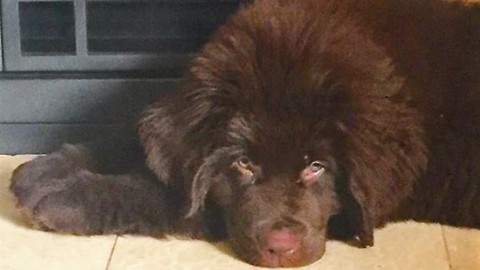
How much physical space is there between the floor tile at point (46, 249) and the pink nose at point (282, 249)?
1.09ft

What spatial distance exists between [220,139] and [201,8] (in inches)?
26.0

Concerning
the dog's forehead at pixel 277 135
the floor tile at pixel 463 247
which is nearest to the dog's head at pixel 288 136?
the dog's forehead at pixel 277 135

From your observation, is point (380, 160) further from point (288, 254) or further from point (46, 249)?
point (46, 249)

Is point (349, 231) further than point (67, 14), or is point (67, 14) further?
point (67, 14)

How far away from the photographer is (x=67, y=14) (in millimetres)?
2574

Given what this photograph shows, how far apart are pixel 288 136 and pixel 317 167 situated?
9 centimetres

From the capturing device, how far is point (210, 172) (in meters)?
2.00

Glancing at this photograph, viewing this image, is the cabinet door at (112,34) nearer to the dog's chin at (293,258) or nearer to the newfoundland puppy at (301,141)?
the newfoundland puppy at (301,141)

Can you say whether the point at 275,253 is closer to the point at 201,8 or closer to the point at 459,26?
the point at 459,26

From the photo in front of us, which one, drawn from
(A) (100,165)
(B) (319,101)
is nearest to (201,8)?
(A) (100,165)

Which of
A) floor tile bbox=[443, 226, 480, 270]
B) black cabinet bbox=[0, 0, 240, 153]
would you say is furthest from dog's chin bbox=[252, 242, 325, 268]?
black cabinet bbox=[0, 0, 240, 153]

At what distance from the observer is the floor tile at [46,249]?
2.02 metres

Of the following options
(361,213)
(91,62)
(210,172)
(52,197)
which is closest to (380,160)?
(361,213)

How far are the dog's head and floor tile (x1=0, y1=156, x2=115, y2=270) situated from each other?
205 millimetres
